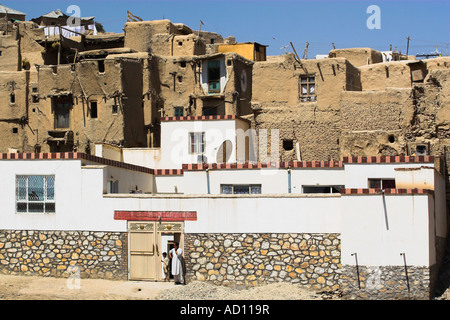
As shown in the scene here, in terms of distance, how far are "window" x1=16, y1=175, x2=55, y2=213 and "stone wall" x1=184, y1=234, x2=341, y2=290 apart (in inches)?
203

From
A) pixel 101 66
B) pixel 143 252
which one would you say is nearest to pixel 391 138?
pixel 101 66

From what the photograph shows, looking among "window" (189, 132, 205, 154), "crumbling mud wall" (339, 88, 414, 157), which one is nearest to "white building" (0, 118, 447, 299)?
"window" (189, 132, 205, 154)

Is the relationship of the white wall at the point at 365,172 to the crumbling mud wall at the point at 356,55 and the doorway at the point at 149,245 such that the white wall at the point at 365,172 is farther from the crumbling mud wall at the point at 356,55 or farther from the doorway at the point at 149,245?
the crumbling mud wall at the point at 356,55

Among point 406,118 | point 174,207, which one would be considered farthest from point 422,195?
point 406,118

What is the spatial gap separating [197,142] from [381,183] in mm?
10516

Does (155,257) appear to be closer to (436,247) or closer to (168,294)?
(168,294)

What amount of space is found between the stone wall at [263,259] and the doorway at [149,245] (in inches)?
23.9

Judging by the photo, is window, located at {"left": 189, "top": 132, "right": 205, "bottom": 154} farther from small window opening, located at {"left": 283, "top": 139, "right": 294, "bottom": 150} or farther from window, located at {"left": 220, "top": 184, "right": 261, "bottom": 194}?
window, located at {"left": 220, "top": 184, "right": 261, "bottom": 194}

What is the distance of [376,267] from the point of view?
968 inches

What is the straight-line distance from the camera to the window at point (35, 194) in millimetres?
27656

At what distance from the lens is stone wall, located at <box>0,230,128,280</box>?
26.9 meters

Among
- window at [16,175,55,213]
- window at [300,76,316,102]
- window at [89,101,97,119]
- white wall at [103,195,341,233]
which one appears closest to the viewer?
white wall at [103,195,341,233]

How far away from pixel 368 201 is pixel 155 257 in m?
7.44

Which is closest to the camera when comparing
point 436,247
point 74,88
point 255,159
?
point 436,247
